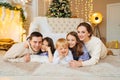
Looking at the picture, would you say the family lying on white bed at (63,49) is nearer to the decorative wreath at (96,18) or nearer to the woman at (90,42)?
the woman at (90,42)

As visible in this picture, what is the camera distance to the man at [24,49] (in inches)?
93.0

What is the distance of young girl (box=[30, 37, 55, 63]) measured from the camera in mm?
2316

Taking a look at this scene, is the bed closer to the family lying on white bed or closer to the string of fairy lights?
the family lying on white bed

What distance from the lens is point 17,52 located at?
243cm

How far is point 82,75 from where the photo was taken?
172 cm

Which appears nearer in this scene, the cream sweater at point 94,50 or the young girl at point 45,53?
the cream sweater at point 94,50

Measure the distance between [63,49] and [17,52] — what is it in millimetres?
525

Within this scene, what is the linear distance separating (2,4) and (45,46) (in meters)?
4.19

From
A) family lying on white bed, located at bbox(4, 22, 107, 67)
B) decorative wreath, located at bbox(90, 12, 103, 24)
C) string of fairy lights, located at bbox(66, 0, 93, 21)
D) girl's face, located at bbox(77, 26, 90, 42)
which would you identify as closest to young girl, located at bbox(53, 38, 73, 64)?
family lying on white bed, located at bbox(4, 22, 107, 67)

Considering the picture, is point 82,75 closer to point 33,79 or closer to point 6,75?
point 33,79

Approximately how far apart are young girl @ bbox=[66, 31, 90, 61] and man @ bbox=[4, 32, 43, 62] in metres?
0.35

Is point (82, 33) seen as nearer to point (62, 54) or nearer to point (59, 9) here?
point (62, 54)


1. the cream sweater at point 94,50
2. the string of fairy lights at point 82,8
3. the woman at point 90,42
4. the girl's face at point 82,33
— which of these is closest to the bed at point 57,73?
the cream sweater at point 94,50

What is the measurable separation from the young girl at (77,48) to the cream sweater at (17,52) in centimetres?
46
